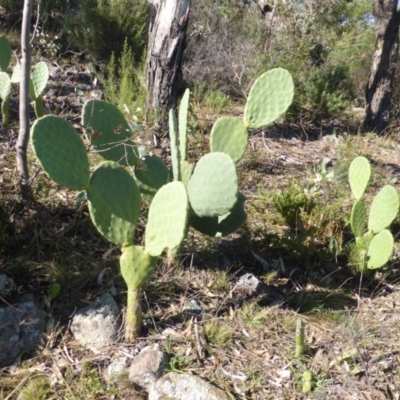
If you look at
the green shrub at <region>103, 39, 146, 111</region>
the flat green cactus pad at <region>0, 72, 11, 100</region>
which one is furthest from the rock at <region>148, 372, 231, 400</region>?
the green shrub at <region>103, 39, 146, 111</region>

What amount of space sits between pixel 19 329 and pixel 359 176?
1977 millimetres

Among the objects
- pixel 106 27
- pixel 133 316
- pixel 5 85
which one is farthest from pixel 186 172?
pixel 106 27

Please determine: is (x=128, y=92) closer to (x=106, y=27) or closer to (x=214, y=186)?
(x=106, y=27)

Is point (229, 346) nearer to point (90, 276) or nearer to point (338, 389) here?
point (338, 389)

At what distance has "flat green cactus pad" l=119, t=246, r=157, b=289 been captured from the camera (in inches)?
75.4

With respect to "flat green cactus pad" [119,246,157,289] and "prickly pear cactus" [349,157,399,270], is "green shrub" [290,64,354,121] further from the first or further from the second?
"flat green cactus pad" [119,246,157,289]

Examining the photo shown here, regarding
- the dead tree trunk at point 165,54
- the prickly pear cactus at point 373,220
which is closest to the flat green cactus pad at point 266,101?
the prickly pear cactus at point 373,220

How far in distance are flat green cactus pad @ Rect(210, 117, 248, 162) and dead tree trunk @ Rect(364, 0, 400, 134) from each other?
159 inches

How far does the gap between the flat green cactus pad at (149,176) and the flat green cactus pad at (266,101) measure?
490 millimetres

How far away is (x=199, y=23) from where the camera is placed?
7.89m

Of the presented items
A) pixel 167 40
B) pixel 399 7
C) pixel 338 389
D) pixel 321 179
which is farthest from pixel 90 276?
pixel 399 7

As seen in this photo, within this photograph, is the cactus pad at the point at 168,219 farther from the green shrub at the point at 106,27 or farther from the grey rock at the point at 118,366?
the green shrub at the point at 106,27

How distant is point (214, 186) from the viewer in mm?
1986

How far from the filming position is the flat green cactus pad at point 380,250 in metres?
2.56
